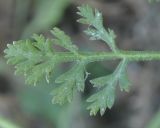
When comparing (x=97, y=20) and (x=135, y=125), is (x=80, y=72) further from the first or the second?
(x=135, y=125)

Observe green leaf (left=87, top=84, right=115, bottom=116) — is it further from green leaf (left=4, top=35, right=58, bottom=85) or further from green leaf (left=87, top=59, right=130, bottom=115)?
green leaf (left=4, top=35, right=58, bottom=85)

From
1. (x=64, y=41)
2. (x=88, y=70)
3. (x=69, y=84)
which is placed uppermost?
(x=64, y=41)

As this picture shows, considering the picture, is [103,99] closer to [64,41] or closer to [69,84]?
[69,84]

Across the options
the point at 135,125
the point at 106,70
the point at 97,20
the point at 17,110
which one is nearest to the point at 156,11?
the point at 106,70

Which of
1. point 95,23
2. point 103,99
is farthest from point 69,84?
point 95,23

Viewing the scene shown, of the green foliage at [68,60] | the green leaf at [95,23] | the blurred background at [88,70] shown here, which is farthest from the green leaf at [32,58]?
the blurred background at [88,70]
